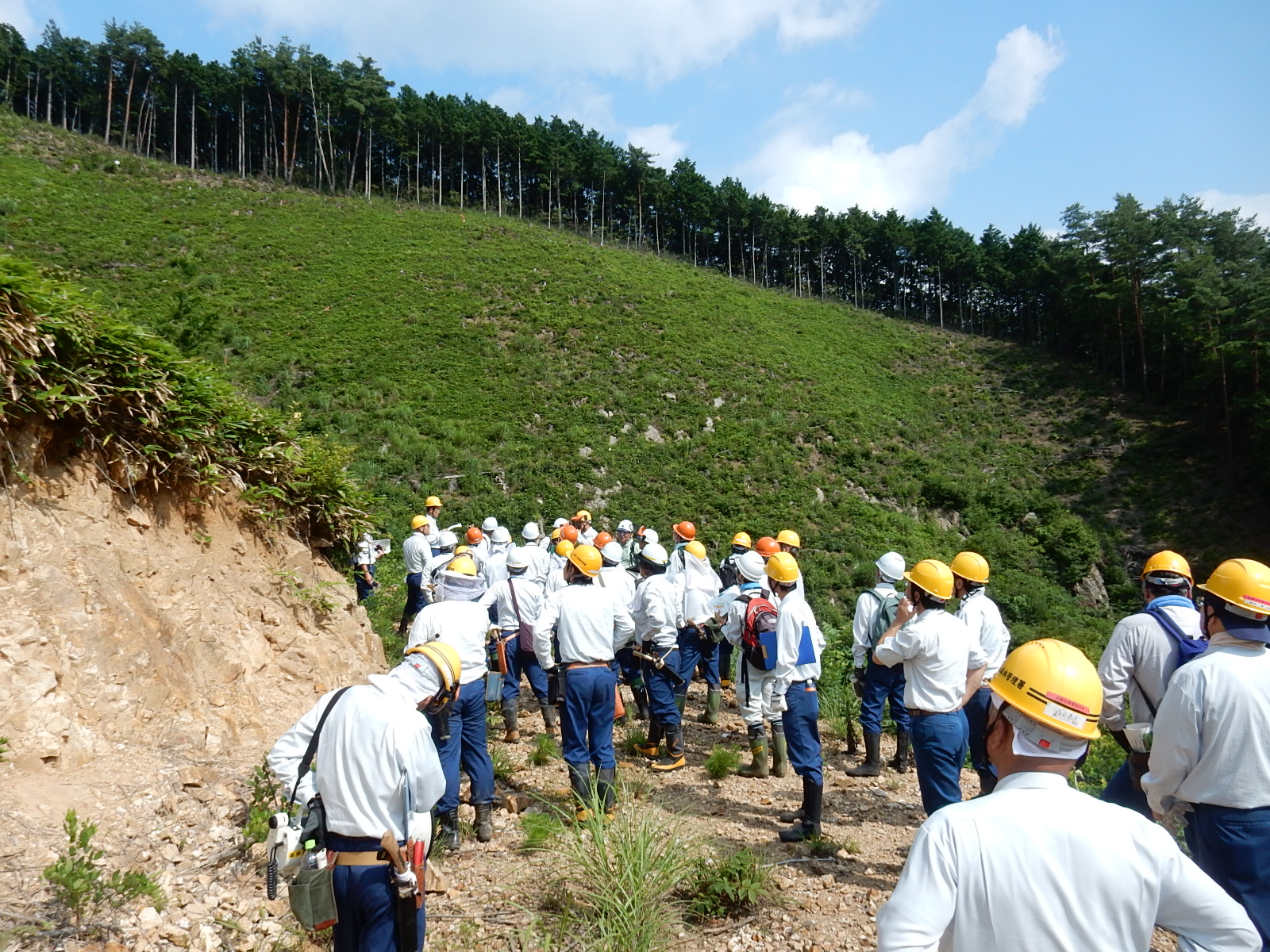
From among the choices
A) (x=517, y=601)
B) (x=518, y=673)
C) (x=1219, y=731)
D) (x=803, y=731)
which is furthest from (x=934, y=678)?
(x=518, y=673)

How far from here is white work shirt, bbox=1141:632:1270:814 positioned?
299 cm

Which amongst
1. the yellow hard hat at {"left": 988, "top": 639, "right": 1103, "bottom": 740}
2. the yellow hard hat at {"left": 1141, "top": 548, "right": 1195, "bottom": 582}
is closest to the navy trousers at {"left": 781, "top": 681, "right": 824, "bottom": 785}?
the yellow hard hat at {"left": 1141, "top": 548, "right": 1195, "bottom": 582}

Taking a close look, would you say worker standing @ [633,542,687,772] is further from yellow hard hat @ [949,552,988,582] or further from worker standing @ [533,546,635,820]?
yellow hard hat @ [949,552,988,582]

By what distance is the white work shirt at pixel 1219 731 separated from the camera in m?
2.99

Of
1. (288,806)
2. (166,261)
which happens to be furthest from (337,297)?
(288,806)

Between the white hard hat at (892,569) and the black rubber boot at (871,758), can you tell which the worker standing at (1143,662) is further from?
the black rubber boot at (871,758)

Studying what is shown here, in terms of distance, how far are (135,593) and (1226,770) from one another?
22.1 ft

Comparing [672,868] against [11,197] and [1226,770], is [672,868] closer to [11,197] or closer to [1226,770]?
[1226,770]

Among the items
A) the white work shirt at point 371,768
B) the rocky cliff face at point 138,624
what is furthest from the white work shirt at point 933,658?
the rocky cliff face at point 138,624

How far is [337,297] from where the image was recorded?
104 feet

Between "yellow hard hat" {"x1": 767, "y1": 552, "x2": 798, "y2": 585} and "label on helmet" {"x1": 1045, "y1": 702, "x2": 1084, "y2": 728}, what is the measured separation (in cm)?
471

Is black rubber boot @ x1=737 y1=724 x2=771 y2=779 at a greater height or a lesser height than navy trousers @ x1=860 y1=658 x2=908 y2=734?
lesser

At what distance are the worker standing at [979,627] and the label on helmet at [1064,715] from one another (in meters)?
4.16

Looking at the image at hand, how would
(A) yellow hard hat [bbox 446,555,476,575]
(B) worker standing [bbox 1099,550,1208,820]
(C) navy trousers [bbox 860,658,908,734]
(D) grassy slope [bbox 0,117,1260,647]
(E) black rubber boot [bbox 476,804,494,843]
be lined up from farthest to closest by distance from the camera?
(D) grassy slope [bbox 0,117,1260,647]
(C) navy trousers [bbox 860,658,908,734]
(A) yellow hard hat [bbox 446,555,476,575]
(E) black rubber boot [bbox 476,804,494,843]
(B) worker standing [bbox 1099,550,1208,820]
